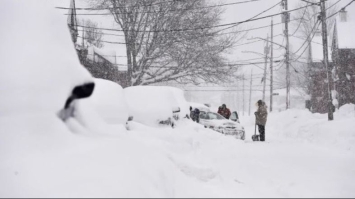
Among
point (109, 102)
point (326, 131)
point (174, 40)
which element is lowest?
point (326, 131)

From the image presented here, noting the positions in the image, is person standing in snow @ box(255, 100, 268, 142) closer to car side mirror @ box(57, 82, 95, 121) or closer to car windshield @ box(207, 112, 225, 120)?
car windshield @ box(207, 112, 225, 120)

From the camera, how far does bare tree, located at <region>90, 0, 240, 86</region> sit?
2177 centimetres

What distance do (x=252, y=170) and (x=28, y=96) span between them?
4.12 metres

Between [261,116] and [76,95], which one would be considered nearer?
[76,95]

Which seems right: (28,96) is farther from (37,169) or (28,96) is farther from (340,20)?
(340,20)

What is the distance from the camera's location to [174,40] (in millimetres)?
Answer: 22031

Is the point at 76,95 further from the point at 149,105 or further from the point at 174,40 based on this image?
the point at 174,40

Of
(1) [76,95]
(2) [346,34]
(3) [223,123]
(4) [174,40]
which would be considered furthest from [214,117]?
(2) [346,34]

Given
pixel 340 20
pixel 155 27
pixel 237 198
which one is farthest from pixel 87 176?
pixel 340 20

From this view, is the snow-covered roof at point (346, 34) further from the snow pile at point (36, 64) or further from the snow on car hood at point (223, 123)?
the snow pile at point (36, 64)

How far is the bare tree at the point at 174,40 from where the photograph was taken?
21766 mm

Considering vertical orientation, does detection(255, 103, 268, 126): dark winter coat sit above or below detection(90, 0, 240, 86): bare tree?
below

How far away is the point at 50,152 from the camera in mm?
3336

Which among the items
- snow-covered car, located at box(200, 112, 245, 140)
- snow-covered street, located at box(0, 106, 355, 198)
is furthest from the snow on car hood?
snow-covered street, located at box(0, 106, 355, 198)
